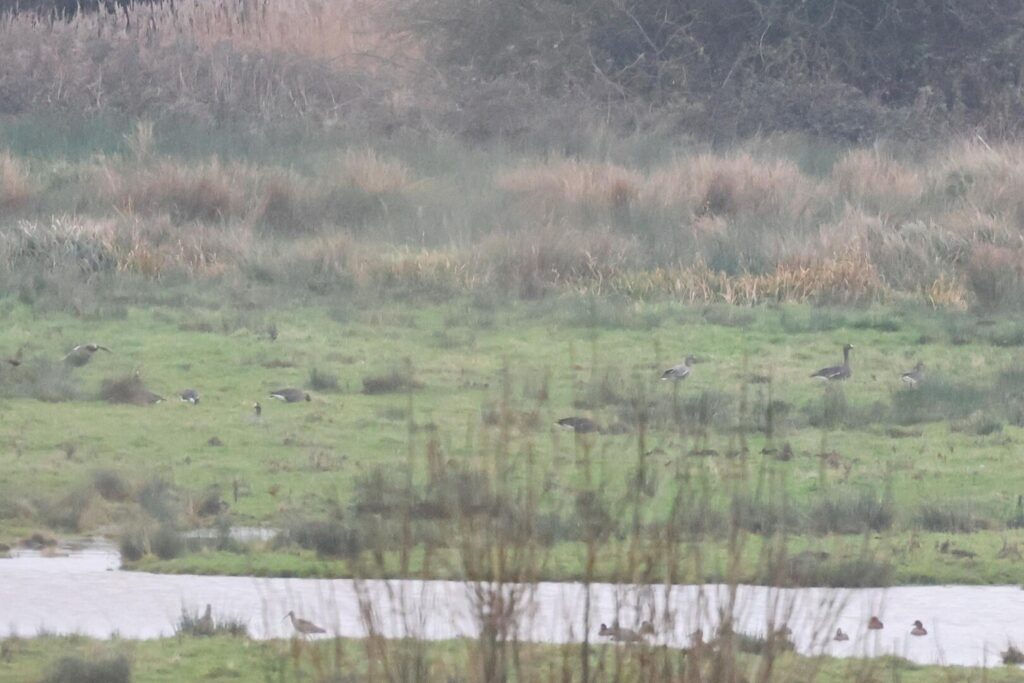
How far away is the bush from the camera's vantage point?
6.61 m

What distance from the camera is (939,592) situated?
8.66 meters

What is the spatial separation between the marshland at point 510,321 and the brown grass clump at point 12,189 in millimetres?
54

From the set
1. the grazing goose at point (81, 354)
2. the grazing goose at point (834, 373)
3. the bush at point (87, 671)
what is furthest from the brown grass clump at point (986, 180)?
the bush at point (87, 671)

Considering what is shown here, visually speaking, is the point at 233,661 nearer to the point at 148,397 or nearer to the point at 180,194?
the point at 148,397

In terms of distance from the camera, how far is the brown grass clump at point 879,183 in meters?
22.5

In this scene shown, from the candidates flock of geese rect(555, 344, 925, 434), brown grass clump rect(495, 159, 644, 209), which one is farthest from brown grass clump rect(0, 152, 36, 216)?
flock of geese rect(555, 344, 925, 434)

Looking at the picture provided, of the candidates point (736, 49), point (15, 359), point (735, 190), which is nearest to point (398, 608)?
point (15, 359)

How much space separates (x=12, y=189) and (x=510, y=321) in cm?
741

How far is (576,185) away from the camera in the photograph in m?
22.5

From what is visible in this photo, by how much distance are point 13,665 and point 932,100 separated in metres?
26.9

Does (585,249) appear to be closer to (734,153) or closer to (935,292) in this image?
(935,292)

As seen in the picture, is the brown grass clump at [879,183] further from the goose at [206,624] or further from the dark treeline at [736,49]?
the goose at [206,624]

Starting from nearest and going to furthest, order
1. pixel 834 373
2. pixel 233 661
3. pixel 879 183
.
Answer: pixel 233 661
pixel 834 373
pixel 879 183

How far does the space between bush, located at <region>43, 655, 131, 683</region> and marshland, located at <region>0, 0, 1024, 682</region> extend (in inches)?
0.6
